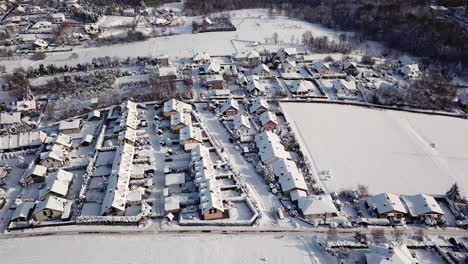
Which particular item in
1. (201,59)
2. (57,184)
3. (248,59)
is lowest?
(57,184)

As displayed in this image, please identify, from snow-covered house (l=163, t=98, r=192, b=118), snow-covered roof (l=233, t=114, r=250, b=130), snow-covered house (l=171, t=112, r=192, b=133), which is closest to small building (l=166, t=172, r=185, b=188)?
snow-covered house (l=171, t=112, r=192, b=133)

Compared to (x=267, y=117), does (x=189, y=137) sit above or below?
below

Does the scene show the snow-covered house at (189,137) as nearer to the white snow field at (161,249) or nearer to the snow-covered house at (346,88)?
the white snow field at (161,249)

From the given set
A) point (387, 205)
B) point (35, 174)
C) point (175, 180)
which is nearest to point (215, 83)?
point (175, 180)

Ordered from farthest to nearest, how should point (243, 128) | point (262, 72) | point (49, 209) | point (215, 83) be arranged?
point (262, 72) → point (215, 83) → point (243, 128) → point (49, 209)

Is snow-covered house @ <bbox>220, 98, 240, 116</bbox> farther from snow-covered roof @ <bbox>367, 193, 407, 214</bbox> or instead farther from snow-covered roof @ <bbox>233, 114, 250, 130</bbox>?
snow-covered roof @ <bbox>367, 193, 407, 214</bbox>

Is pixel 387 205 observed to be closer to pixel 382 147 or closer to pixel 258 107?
pixel 382 147
